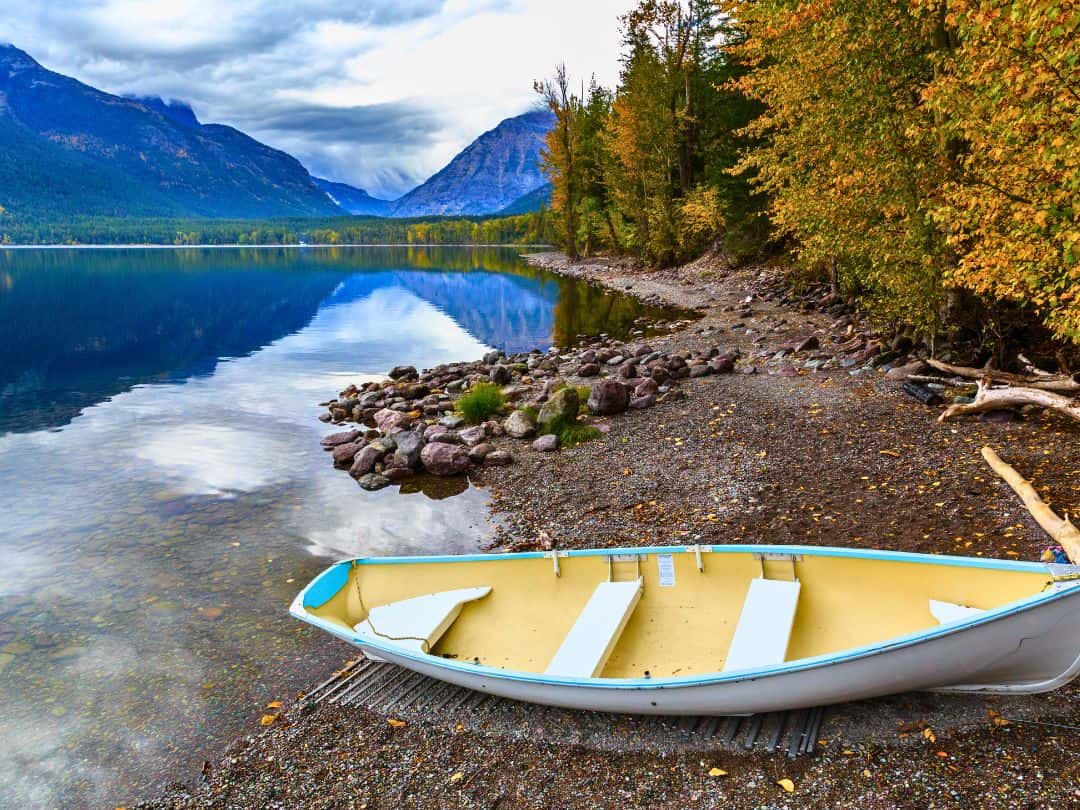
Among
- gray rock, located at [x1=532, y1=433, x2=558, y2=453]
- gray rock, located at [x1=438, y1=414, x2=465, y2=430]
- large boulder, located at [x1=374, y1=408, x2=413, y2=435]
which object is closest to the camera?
gray rock, located at [x1=532, y1=433, x2=558, y2=453]

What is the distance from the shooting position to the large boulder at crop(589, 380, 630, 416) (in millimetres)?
15961

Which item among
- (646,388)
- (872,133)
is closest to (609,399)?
(646,388)

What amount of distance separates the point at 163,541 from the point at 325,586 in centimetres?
560

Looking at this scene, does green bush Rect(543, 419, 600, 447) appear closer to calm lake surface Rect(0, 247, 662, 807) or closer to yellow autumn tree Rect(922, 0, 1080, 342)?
calm lake surface Rect(0, 247, 662, 807)

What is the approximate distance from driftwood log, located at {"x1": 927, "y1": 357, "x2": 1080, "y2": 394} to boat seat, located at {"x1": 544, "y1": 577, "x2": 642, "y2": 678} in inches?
343

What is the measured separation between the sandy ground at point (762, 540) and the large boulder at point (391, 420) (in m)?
4.38

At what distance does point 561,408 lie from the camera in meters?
15.4

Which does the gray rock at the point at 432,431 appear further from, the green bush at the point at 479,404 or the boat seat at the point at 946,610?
the boat seat at the point at 946,610

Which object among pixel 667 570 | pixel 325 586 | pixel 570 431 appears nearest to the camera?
pixel 667 570

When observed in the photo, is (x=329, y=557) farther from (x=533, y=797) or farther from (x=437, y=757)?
(x=533, y=797)

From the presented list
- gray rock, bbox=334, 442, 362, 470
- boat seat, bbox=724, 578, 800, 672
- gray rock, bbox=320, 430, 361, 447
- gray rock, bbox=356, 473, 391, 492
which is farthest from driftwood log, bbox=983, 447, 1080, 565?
gray rock, bbox=320, 430, 361, 447

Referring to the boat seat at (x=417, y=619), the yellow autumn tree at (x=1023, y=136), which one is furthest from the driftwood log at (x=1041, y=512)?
the boat seat at (x=417, y=619)

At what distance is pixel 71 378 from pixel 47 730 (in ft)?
78.4

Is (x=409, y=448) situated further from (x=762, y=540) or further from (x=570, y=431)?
(x=762, y=540)
